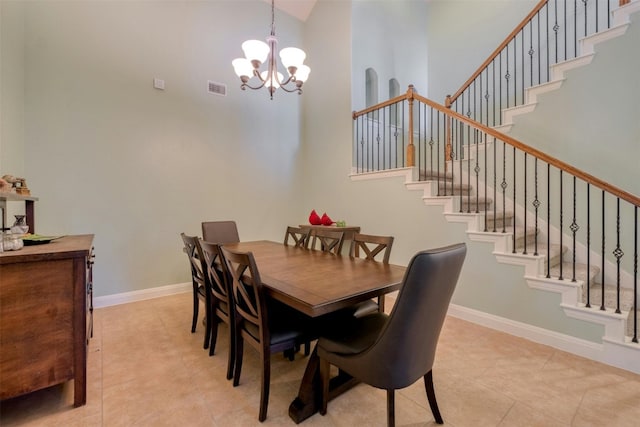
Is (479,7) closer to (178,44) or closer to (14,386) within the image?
(178,44)

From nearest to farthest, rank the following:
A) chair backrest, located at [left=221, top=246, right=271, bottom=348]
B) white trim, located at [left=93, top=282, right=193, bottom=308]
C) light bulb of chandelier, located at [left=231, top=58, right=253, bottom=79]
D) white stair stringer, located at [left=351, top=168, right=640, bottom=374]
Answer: chair backrest, located at [left=221, top=246, right=271, bottom=348] < white stair stringer, located at [left=351, top=168, right=640, bottom=374] < light bulb of chandelier, located at [left=231, top=58, right=253, bottom=79] < white trim, located at [left=93, top=282, right=193, bottom=308]

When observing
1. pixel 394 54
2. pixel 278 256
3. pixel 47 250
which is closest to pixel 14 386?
pixel 47 250

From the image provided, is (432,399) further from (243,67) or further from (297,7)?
(297,7)

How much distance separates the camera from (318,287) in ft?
4.83

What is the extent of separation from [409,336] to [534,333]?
2.02 meters

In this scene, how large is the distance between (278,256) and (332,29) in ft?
12.8

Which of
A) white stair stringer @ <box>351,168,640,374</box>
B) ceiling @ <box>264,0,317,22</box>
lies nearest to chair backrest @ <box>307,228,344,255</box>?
white stair stringer @ <box>351,168,640,374</box>

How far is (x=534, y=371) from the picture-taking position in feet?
6.42

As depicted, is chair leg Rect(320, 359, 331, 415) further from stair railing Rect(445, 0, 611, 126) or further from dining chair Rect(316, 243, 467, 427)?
stair railing Rect(445, 0, 611, 126)

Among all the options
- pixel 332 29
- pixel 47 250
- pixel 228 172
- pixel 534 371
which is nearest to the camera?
pixel 47 250

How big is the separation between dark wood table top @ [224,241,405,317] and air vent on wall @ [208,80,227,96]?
2773 millimetres

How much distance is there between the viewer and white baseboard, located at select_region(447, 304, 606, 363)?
213 centimetres

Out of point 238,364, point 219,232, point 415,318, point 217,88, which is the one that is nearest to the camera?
point 415,318

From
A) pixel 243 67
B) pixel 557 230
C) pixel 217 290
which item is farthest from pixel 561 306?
pixel 243 67
